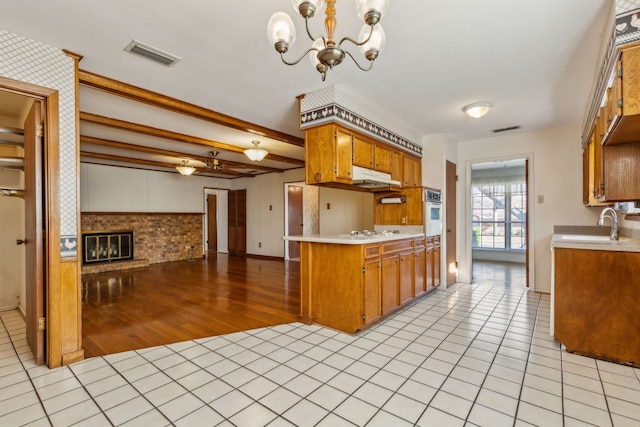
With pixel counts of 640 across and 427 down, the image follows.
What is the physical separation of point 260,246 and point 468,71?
6743mm

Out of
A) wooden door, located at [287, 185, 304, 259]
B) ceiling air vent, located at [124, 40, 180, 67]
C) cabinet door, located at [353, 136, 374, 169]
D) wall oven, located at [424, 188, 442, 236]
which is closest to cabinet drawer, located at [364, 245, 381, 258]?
cabinet door, located at [353, 136, 374, 169]


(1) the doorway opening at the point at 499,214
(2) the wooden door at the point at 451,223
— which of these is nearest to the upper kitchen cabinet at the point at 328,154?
(2) the wooden door at the point at 451,223

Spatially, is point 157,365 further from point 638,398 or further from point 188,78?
point 638,398

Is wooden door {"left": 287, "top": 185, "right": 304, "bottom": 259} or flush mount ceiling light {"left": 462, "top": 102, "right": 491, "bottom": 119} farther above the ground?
flush mount ceiling light {"left": 462, "top": 102, "right": 491, "bottom": 119}

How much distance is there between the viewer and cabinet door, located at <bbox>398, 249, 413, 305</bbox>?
361 cm

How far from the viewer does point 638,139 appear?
2.29 metres

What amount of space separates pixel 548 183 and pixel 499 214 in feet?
11.2

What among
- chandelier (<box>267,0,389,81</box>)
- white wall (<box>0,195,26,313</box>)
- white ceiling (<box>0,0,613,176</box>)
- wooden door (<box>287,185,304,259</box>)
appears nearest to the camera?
chandelier (<box>267,0,389,81</box>)

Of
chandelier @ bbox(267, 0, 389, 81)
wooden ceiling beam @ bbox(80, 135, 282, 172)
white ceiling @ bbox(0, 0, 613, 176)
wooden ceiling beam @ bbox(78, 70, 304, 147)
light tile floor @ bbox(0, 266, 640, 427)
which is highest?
white ceiling @ bbox(0, 0, 613, 176)

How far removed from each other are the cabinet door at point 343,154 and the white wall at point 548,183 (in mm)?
3158

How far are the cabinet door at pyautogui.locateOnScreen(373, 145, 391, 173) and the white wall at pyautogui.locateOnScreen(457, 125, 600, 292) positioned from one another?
2.26 m

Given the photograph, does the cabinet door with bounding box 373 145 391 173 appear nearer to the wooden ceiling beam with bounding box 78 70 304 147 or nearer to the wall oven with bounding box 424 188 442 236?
the wall oven with bounding box 424 188 442 236

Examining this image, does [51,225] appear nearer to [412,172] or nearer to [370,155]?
[370,155]

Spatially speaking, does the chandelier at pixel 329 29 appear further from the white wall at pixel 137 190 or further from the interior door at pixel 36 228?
the white wall at pixel 137 190
